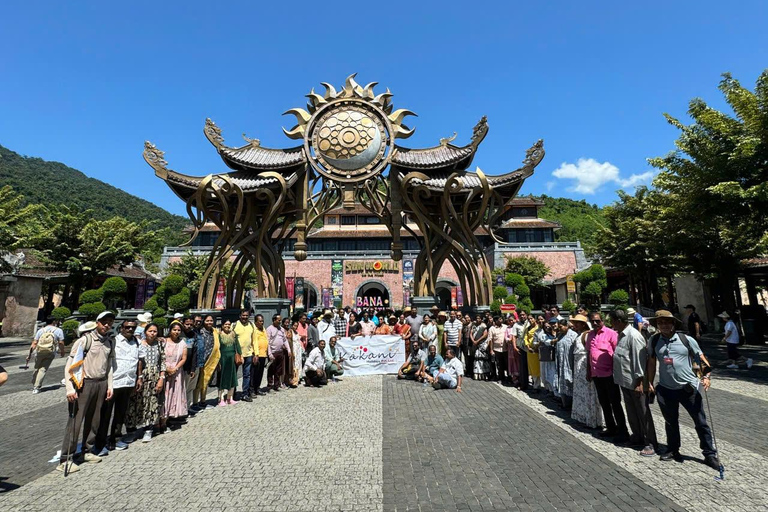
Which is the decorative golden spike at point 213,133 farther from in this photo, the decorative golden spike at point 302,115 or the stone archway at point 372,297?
the stone archway at point 372,297

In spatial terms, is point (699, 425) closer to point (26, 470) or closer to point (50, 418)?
point (26, 470)

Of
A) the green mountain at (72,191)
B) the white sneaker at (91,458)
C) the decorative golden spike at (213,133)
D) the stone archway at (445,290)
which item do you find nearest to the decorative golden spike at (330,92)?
the decorative golden spike at (213,133)

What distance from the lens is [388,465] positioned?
4727 mm

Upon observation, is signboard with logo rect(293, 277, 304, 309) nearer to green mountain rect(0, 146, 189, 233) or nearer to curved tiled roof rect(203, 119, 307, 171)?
curved tiled roof rect(203, 119, 307, 171)

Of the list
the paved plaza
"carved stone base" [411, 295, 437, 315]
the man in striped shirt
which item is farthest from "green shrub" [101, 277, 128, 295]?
the man in striped shirt

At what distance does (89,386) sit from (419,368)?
7.00 metres

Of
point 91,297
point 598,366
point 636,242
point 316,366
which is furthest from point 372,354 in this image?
point 636,242

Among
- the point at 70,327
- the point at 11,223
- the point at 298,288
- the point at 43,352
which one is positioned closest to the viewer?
the point at 43,352

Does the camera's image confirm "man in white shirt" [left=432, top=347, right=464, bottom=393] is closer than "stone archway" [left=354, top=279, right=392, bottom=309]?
Yes

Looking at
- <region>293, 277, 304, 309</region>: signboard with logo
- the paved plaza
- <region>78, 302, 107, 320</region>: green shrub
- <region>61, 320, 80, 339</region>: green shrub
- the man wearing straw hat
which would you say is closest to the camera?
the paved plaza

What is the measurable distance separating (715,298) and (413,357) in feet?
73.2

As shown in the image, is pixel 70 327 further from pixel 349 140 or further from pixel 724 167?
pixel 724 167

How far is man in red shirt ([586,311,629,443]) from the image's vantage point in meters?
5.57

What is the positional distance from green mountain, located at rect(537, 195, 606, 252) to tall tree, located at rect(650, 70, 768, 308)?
38.3 metres
